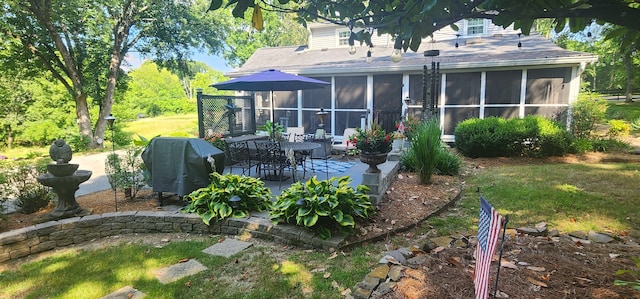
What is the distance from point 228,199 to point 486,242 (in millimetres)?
3268

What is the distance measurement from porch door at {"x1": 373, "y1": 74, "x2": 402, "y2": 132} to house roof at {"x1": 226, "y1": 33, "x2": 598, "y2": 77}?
1.53ft

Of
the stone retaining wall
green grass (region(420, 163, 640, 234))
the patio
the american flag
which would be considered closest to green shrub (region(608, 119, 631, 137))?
green grass (region(420, 163, 640, 234))

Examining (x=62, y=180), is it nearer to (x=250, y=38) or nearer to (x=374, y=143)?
(x=374, y=143)

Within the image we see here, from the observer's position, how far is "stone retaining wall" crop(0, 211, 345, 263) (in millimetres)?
3737

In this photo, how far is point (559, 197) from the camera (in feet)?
16.3

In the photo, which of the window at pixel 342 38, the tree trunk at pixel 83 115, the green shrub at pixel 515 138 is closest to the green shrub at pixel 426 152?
the green shrub at pixel 515 138

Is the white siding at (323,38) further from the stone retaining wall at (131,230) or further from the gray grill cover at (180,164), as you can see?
the stone retaining wall at (131,230)

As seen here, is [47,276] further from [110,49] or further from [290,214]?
[110,49]

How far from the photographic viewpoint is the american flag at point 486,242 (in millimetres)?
1766

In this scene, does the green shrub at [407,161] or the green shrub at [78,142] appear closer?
the green shrub at [407,161]

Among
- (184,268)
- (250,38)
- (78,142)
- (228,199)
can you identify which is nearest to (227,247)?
(184,268)

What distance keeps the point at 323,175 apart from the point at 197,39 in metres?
10.8

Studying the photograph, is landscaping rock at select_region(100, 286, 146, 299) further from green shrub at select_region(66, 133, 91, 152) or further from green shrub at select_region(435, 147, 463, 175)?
green shrub at select_region(66, 133, 91, 152)

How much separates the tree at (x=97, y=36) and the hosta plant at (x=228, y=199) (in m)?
9.65
